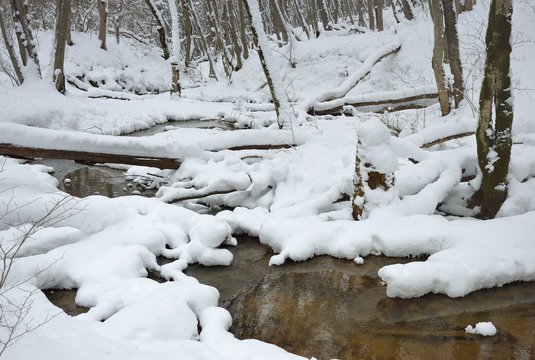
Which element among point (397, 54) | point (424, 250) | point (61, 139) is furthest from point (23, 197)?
point (397, 54)

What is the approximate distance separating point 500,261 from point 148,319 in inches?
120

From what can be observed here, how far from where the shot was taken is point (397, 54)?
1490 cm

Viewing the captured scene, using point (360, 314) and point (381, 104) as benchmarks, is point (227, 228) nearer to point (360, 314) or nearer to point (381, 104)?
point (360, 314)

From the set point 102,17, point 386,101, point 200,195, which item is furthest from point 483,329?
point 102,17

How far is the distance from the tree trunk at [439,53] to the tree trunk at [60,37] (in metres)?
8.46

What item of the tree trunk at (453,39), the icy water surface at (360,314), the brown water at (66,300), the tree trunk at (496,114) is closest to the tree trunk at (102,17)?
the tree trunk at (453,39)

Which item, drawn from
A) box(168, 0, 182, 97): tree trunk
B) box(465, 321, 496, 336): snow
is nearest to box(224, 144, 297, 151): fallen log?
box(465, 321, 496, 336): snow

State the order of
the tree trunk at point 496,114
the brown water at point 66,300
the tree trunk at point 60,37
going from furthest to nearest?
the tree trunk at point 60,37 < the tree trunk at point 496,114 < the brown water at point 66,300

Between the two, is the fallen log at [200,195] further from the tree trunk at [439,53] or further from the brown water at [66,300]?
the tree trunk at [439,53]

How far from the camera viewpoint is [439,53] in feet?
26.7

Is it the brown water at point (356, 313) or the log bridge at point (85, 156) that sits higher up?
the log bridge at point (85, 156)

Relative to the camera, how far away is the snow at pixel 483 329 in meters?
3.04

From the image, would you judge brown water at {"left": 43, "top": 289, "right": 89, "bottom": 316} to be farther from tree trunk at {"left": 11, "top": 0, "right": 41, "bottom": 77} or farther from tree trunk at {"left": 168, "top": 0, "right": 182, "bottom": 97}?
tree trunk at {"left": 168, "top": 0, "right": 182, "bottom": 97}

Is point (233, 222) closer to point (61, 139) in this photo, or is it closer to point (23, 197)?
point (23, 197)
